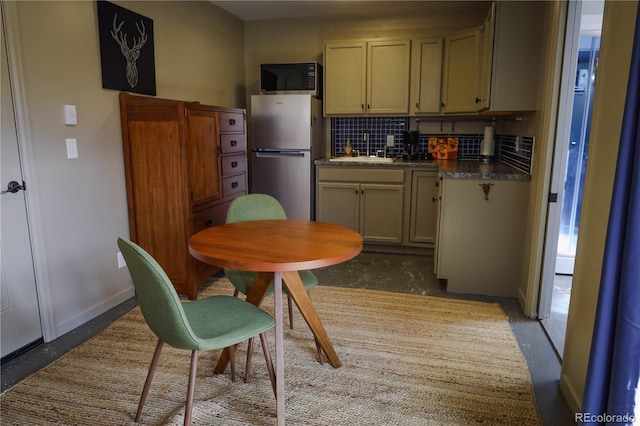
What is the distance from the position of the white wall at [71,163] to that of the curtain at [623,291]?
2636 millimetres

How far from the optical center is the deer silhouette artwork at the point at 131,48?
2.78 m

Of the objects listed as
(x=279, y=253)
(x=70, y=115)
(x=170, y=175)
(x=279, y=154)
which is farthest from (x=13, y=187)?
(x=279, y=154)

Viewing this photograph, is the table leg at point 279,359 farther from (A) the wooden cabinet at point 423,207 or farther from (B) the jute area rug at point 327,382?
(A) the wooden cabinet at point 423,207

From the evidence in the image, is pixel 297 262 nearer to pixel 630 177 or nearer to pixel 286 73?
pixel 630 177

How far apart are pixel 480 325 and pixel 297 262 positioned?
5.15 ft

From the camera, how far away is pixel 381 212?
4.14 meters

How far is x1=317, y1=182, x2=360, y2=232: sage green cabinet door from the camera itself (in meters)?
4.18

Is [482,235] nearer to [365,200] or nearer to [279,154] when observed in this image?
[365,200]

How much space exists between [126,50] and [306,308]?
2.22 meters

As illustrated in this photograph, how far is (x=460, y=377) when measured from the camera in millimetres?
2043

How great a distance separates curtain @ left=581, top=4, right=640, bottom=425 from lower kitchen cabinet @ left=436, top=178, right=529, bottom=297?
5.57ft

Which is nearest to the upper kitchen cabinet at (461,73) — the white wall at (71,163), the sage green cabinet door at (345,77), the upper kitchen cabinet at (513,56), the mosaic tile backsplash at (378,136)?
the mosaic tile backsplash at (378,136)

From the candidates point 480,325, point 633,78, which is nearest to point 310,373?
point 480,325

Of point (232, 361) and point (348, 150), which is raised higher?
point (348, 150)
